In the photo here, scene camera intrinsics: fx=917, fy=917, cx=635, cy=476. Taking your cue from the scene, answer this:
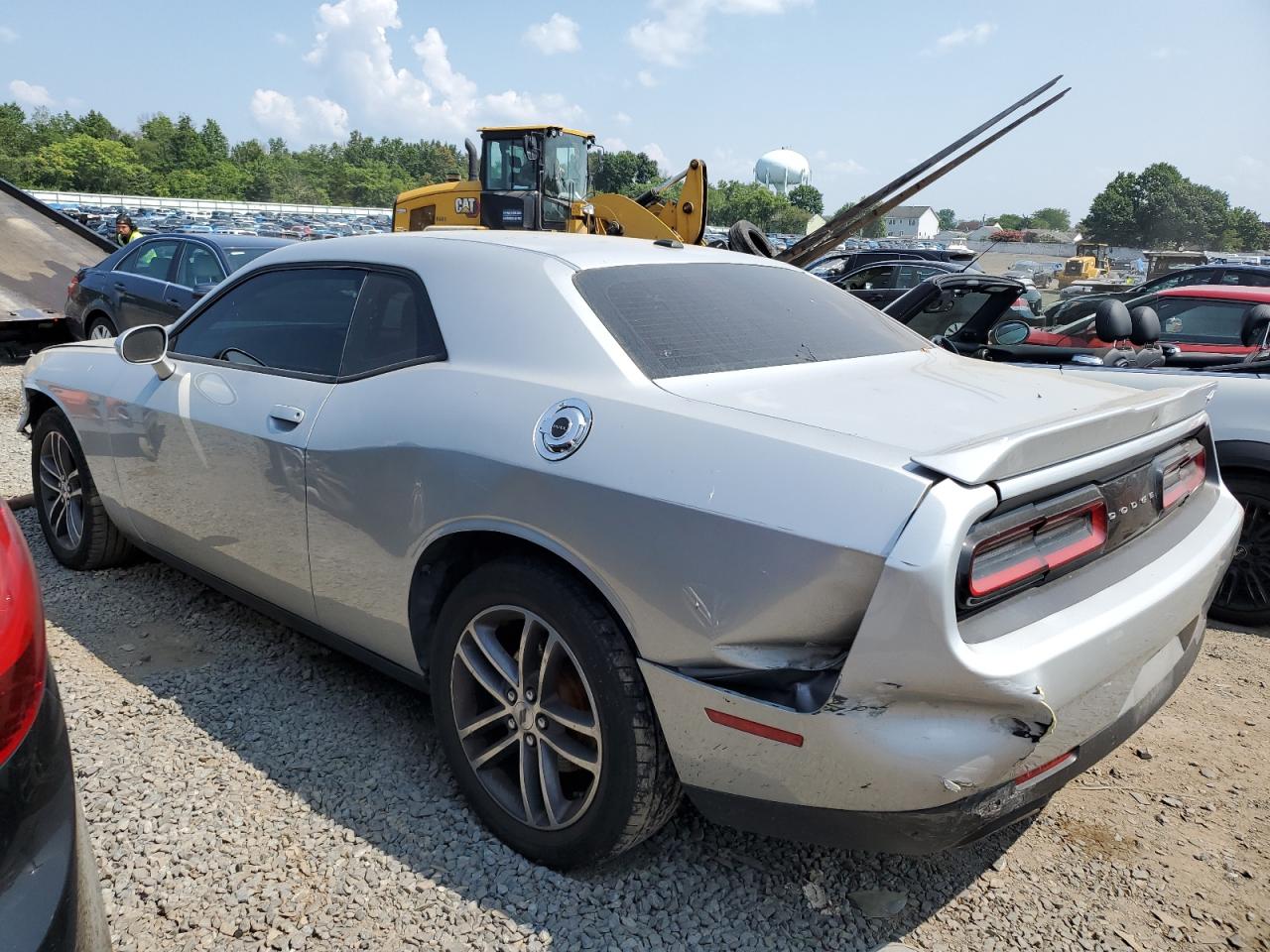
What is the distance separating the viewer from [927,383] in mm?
2523

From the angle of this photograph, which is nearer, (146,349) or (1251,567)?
(146,349)

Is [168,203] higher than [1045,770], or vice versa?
[1045,770]

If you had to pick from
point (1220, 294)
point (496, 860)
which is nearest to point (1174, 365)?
point (1220, 294)

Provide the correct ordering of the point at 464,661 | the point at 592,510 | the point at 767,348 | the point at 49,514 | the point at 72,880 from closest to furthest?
1. the point at 72,880
2. the point at 592,510
3. the point at 464,661
4. the point at 767,348
5. the point at 49,514

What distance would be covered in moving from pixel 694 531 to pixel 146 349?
8.51 feet

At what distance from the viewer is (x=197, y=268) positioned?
877 centimetres

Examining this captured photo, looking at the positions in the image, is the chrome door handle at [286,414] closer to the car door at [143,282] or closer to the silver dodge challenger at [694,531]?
the silver dodge challenger at [694,531]

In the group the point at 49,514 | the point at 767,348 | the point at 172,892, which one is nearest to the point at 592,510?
the point at 767,348

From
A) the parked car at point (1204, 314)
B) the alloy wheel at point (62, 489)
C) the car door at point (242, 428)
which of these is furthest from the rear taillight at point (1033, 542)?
the parked car at point (1204, 314)

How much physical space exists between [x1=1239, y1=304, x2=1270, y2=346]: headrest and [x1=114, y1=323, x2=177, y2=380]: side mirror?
512cm

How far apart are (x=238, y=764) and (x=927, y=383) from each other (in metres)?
2.31

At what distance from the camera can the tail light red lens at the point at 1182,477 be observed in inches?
96.1

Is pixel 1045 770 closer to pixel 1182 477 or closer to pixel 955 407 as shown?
pixel 955 407

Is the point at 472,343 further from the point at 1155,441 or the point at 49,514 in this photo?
the point at 49,514
